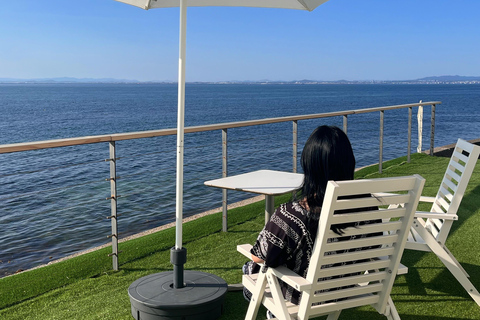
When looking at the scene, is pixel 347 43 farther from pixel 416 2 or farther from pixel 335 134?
pixel 335 134

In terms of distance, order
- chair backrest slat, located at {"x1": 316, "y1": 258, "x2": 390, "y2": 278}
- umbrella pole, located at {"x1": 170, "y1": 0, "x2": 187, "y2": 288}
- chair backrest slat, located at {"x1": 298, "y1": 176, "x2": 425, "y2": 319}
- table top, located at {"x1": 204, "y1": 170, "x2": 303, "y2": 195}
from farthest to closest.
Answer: table top, located at {"x1": 204, "y1": 170, "x2": 303, "y2": 195} → umbrella pole, located at {"x1": 170, "y1": 0, "x2": 187, "y2": 288} → chair backrest slat, located at {"x1": 316, "y1": 258, "x2": 390, "y2": 278} → chair backrest slat, located at {"x1": 298, "y1": 176, "x2": 425, "y2": 319}

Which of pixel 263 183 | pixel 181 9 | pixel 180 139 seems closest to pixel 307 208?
pixel 180 139

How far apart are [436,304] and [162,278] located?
1808 mm

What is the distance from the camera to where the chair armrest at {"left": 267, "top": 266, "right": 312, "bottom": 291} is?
6.91 feet

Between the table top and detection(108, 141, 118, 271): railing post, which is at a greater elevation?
the table top

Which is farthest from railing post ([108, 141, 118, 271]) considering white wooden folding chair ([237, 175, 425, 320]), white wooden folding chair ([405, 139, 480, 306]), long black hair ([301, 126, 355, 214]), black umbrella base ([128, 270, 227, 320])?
white wooden folding chair ([405, 139, 480, 306])

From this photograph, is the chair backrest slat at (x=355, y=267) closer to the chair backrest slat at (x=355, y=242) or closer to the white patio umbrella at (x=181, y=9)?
the chair backrest slat at (x=355, y=242)

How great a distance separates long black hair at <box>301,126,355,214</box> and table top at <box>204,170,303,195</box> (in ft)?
2.61

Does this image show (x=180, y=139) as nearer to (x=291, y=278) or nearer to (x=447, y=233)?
(x=291, y=278)

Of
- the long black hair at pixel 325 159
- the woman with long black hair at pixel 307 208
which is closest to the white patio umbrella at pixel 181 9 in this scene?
the woman with long black hair at pixel 307 208

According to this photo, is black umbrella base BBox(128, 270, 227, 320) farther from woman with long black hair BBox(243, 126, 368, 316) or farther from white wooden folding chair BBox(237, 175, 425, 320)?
woman with long black hair BBox(243, 126, 368, 316)

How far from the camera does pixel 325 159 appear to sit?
82.5 inches

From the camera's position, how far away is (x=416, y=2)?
98188 millimetres

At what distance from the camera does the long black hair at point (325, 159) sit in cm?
208
